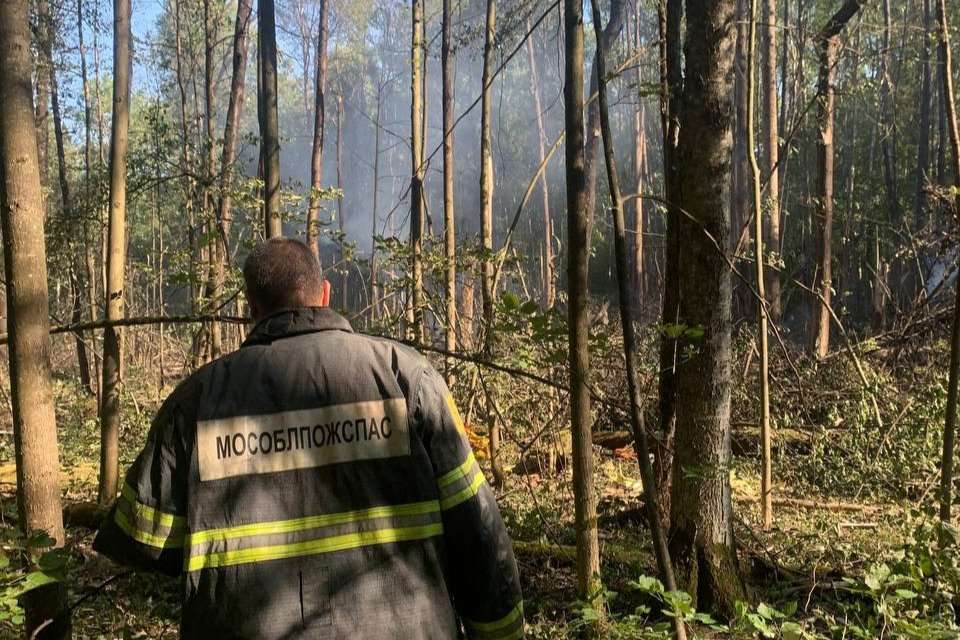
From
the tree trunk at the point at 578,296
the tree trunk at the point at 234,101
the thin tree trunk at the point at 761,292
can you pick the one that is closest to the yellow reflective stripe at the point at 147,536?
the tree trunk at the point at 578,296

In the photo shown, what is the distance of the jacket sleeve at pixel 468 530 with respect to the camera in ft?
5.79

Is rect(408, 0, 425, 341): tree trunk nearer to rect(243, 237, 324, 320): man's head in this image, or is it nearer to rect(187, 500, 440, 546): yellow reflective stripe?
rect(243, 237, 324, 320): man's head

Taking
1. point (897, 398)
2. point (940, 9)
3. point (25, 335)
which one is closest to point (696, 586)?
point (25, 335)

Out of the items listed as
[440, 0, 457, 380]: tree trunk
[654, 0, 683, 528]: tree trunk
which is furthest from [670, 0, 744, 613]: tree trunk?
[440, 0, 457, 380]: tree trunk

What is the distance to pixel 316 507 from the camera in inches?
66.0

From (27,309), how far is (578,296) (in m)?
2.16

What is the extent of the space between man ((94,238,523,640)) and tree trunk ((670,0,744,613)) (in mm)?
2215

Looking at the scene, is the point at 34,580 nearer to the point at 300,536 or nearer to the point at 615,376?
the point at 300,536

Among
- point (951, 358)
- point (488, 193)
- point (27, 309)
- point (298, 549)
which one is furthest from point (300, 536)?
point (488, 193)

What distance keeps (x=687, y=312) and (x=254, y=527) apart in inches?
111

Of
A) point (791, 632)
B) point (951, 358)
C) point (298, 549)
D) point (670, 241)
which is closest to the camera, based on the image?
point (298, 549)

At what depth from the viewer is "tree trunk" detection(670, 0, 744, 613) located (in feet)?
12.3

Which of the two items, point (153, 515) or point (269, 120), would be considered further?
point (269, 120)

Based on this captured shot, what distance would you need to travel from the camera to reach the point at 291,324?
1748 mm
